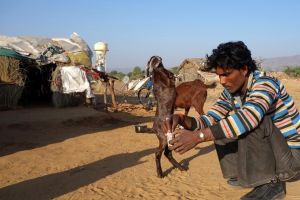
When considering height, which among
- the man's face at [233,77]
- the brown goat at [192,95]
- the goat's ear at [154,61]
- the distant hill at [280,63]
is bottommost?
the distant hill at [280,63]

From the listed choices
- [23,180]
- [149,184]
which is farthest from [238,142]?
[23,180]

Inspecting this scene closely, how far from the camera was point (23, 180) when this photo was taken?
6164 mm

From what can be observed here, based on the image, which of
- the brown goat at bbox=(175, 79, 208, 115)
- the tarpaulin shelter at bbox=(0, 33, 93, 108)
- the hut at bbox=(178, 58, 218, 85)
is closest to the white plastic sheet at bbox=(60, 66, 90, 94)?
the tarpaulin shelter at bbox=(0, 33, 93, 108)

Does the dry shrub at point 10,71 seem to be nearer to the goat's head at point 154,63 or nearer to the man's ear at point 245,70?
the goat's head at point 154,63

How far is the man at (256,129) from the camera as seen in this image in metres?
3.16

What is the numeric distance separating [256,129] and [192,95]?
24.9 feet

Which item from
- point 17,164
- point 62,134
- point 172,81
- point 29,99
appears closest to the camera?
point 172,81

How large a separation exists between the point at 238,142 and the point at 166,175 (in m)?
3.13

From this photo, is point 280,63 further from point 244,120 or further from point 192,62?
point 244,120

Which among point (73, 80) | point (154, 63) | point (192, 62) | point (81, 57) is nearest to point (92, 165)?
point (154, 63)

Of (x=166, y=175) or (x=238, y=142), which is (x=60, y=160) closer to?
(x=166, y=175)

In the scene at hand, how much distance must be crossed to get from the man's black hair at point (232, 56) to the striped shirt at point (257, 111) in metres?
0.14

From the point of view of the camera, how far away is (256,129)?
10.5ft

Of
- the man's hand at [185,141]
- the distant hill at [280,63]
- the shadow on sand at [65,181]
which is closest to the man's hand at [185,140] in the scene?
the man's hand at [185,141]
